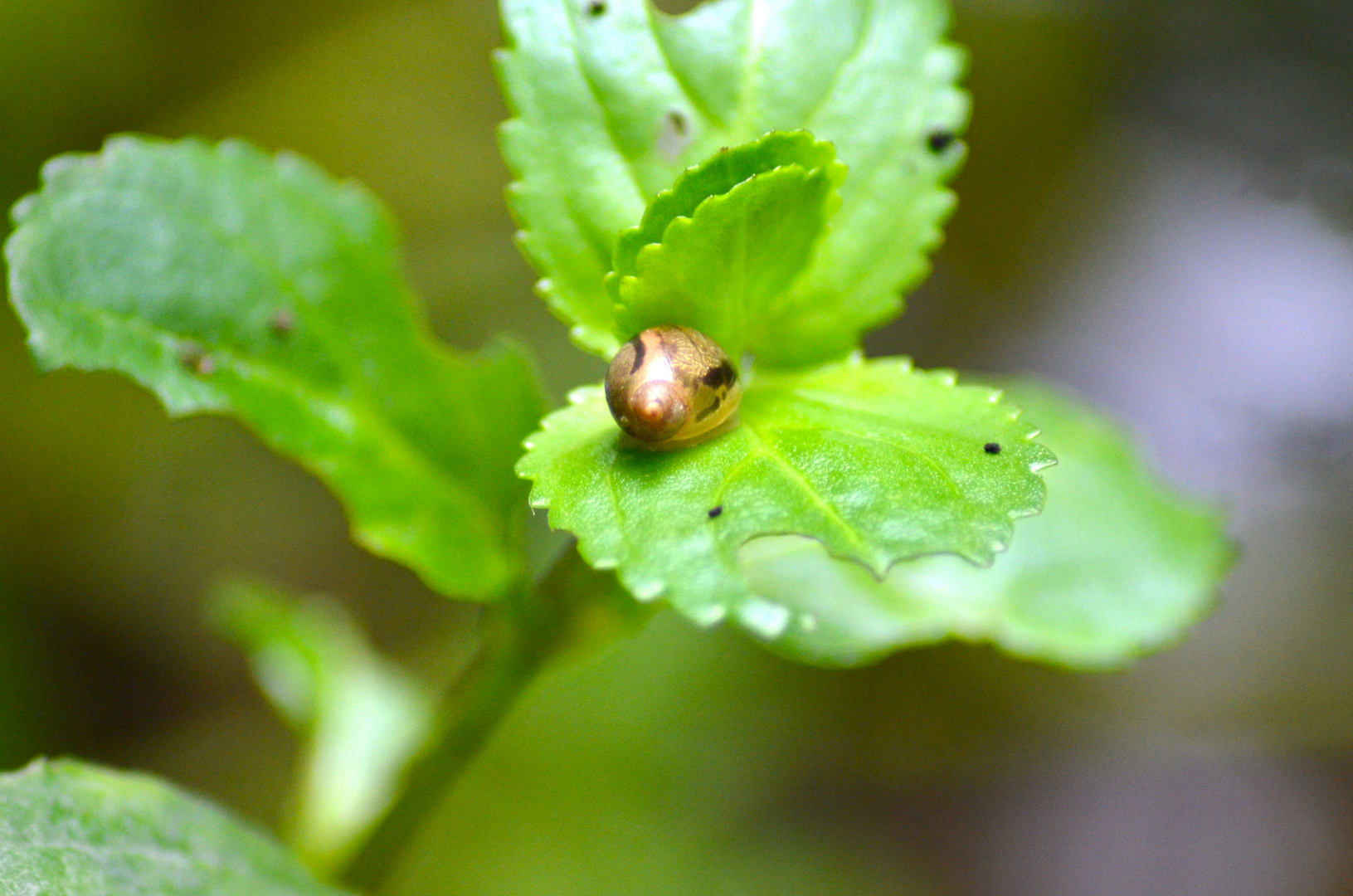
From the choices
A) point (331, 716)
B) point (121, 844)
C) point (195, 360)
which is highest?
point (195, 360)

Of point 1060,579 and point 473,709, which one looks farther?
point 1060,579

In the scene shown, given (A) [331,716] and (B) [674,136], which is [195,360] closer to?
(B) [674,136]

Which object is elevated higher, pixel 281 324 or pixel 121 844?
pixel 281 324

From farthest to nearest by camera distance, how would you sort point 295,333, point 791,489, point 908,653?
1. point 908,653
2. point 295,333
3. point 791,489

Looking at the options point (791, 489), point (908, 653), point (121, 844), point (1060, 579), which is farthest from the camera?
point (908, 653)

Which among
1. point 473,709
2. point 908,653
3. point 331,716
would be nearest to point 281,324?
point 473,709

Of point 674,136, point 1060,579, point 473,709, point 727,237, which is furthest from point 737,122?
point 1060,579

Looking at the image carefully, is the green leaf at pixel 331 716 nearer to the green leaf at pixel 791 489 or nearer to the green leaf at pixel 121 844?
the green leaf at pixel 121 844

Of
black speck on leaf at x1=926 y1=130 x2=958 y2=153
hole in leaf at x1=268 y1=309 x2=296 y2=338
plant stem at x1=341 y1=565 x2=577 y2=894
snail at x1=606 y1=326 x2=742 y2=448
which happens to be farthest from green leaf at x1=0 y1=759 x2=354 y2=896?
black speck on leaf at x1=926 y1=130 x2=958 y2=153

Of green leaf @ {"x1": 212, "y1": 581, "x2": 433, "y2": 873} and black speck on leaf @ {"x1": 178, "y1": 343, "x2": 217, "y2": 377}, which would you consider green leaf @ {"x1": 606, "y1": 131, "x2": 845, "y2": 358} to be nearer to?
black speck on leaf @ {"x1": 178, "y1": 343, "x2": 217, "y2": 377}
